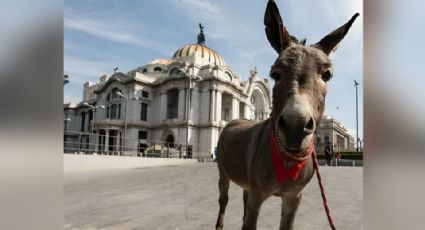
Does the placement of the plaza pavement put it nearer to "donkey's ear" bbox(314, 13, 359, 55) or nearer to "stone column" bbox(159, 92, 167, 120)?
"donkey's ear" bbox(314, 13, 359, 55)

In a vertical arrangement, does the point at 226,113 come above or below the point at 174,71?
below

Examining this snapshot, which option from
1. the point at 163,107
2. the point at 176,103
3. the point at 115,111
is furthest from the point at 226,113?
the point at 115,111

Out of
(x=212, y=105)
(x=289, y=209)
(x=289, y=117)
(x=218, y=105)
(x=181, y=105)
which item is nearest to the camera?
(x=289, y=117)

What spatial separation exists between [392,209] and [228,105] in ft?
160

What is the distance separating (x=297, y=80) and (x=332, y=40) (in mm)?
512

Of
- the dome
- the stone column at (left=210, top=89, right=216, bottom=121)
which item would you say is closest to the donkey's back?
the stone column at (left=210, top=89, right=216, bottom=121)

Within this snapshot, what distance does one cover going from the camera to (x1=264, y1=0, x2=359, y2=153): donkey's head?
1594 millimetres

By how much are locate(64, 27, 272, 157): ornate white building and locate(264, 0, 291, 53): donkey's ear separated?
40.9 meters

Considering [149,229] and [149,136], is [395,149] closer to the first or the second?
[149,229]

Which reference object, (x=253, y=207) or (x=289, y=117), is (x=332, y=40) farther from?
(x=253, y=207)

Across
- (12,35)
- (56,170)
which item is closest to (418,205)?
(56,170)

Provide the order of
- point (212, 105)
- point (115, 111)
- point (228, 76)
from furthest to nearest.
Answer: point (115, 111) → point (228, 76) → point (212, 105)

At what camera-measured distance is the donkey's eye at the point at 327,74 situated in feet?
6.32

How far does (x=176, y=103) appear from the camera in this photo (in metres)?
50.7
